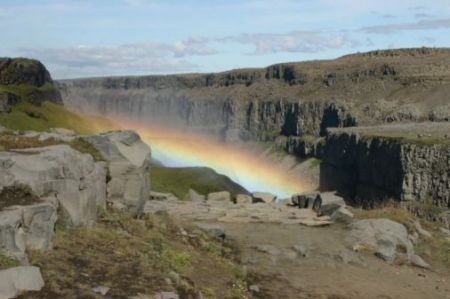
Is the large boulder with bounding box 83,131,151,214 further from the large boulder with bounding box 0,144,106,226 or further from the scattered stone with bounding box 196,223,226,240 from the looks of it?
the scattered stone with bounding box 196,223,226,240

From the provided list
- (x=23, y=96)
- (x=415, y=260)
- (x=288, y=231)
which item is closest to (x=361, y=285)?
(x=415, y=260)

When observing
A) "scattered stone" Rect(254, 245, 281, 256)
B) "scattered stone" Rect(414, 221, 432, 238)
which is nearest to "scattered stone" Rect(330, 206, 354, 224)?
"scattered stone" Rect(414, 221, 432, 238)

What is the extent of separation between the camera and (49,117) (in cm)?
8944

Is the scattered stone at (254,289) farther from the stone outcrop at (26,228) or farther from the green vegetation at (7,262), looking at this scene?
the green vegetation at (7,262)

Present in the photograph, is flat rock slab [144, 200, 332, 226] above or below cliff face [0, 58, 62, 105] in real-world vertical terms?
below

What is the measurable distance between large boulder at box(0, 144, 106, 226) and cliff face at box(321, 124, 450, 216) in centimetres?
7956

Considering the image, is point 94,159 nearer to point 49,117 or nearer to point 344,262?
point 344,262

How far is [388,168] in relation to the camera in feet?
458

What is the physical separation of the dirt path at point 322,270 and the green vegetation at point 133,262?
128 cm

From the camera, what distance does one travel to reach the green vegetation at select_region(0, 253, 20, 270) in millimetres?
14657

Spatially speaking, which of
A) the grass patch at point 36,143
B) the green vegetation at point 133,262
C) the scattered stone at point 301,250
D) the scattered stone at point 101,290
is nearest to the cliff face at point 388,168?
the scattered stone at point 301,250

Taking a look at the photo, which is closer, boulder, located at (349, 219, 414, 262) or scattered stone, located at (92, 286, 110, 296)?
scattered stone, located at (92, 286, 110, 296)

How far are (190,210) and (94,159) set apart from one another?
11290 millimetres

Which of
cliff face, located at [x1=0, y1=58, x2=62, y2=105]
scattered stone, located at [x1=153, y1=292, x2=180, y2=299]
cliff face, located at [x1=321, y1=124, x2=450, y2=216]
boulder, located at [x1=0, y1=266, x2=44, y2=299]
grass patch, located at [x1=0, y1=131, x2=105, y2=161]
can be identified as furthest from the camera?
cliff face, located at [x1=321, y1=124, x2=450, y2=216]
